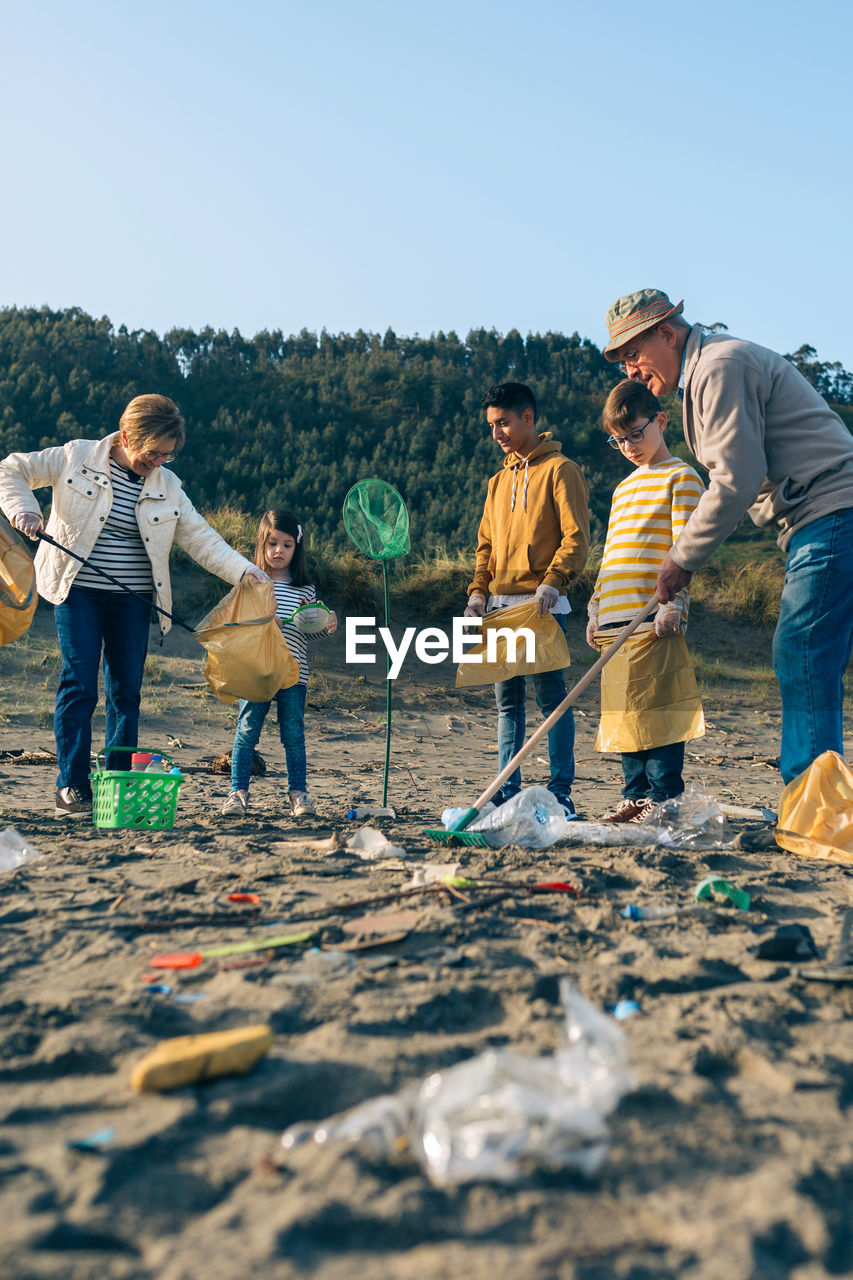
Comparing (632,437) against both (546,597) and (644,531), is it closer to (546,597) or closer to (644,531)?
(644,531)

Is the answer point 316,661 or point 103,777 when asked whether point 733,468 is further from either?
point 316,661

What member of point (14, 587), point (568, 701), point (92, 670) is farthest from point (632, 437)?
point (14, 587)

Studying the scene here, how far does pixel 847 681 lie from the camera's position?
11.0 meters

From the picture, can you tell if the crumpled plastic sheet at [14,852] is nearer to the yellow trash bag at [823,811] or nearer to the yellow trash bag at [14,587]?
the yellow trash bag at [14,587]

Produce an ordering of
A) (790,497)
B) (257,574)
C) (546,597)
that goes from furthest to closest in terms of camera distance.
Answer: (257,574) → (546,597) → (790,497)

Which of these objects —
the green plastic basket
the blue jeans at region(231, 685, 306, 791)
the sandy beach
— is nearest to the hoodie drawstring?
the blue jeans at region(231, 685, 306, 791)

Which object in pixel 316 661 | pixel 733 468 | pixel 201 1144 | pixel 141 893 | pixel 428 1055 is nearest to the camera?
pixel 201 1144

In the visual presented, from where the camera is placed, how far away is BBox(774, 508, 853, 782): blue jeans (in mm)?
3166

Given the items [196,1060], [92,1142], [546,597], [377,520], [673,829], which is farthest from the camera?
[377,520]

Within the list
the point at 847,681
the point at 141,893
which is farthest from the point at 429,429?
the point at 141,893

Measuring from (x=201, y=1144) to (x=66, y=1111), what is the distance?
0.27 meters

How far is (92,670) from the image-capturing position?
159 inches

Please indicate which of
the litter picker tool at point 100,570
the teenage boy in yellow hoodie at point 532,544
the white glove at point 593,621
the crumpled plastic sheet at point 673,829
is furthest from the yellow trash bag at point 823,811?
the litter picker tool at point 100,570

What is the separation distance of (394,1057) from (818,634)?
88.0 inches
